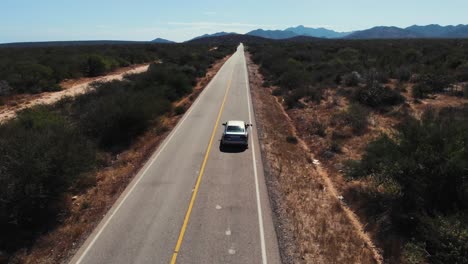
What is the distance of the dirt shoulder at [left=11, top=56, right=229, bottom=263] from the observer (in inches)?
440

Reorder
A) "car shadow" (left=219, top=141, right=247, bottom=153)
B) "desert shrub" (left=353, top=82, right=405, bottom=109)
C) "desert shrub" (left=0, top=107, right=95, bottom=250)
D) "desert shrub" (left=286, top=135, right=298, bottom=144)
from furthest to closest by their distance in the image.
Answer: "desert shrub" (left=353, top=82, right=405, bottom=109) → "desert shrub" (left=286, top=135, right=298, bottom=144) → "car shadow" (left=219, top=141, right=247, bottom=153) → "desert shrub" (left=0, top=107, right=95, bottom=250)

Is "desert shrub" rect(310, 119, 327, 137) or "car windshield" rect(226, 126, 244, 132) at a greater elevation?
"car windshield" rect(226, 126, 244, 132)

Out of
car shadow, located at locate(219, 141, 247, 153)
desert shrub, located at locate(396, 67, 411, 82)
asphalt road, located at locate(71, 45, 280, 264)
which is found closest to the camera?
asphalt road, located at locate(71, 45, 280, 264)

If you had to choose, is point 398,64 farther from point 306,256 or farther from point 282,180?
point 306,256

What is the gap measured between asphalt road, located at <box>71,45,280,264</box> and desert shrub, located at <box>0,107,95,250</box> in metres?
2.49

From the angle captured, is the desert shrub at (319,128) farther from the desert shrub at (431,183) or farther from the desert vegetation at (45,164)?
the desert vegetation at (45,164)

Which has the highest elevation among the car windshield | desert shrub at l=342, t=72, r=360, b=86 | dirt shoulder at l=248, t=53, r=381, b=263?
desert shrub at l=342, t=72, r=360, b=86

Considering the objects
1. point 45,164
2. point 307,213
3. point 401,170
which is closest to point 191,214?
point 307,213

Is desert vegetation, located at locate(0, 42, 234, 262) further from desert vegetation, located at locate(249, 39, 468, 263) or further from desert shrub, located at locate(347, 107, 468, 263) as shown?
desert shrub, located at locate(347, 107, 468, 263)

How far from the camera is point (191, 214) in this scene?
41.9ft

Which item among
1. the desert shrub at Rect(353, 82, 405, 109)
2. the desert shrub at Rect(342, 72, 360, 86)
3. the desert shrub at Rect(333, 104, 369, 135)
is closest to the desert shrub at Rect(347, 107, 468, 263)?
the desert shrub at Rect(333, 104, 369, 135)

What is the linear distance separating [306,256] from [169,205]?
5.63 meters

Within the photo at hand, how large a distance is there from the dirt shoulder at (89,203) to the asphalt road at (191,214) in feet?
1.60

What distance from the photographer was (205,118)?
28125 mm
